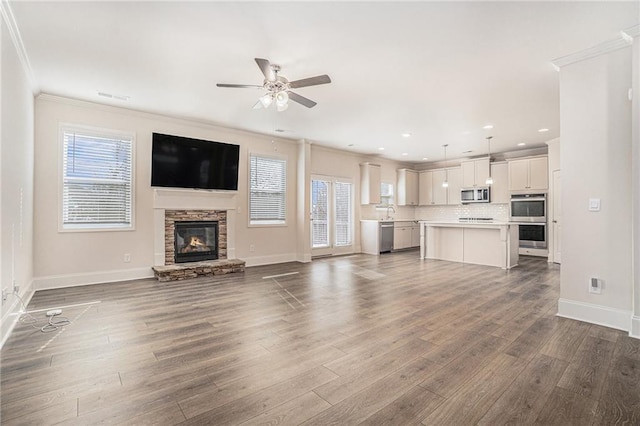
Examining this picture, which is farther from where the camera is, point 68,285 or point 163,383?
point 68,285

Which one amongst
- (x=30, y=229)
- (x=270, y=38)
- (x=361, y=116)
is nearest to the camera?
(x=270, y=38)

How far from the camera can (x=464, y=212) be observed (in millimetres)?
9508

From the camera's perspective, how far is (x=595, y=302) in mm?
3184

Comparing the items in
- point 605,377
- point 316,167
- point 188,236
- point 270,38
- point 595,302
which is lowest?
point 605,377

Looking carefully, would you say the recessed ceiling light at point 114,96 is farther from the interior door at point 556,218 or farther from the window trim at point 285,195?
the interior door at point 556,218

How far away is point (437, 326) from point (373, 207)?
254 inches

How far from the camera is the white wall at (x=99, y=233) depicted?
4470 mm

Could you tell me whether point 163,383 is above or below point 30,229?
below

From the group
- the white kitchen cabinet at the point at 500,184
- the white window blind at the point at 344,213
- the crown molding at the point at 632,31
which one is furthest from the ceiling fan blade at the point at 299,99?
the white kitchen cabinet at the point at 500,184

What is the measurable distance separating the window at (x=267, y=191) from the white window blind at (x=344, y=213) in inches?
69.7

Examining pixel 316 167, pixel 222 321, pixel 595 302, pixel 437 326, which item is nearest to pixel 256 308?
pixel 222 321

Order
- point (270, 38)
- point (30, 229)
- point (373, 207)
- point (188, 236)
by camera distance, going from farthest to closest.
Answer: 1. point (373, 207)
2. point (188, 236)
3. point (30, 229)
4. point (270, 38)

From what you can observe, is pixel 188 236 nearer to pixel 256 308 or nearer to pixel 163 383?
pixel 256 308

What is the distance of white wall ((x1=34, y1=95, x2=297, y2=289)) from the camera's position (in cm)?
447
